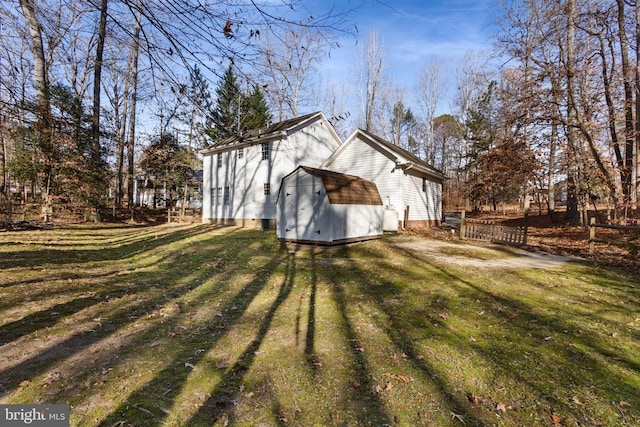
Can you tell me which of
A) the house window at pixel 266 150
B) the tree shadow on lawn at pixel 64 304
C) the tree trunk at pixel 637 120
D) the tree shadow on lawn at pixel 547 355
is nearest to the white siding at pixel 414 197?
the house window at pixel 266 150

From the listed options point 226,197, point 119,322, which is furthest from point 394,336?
point 226,197

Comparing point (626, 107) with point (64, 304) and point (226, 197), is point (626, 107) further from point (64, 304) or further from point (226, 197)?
point (226, 197)

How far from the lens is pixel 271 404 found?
113 inches

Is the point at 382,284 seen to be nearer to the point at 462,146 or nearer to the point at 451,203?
the point at 462,146

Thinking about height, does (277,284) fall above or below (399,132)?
below

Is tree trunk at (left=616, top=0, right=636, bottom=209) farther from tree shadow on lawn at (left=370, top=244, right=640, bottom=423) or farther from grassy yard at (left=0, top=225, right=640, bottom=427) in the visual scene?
tree shadow on lawn at (left=370, top=244, right=640, bottom=423)

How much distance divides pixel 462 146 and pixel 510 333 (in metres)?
39.3

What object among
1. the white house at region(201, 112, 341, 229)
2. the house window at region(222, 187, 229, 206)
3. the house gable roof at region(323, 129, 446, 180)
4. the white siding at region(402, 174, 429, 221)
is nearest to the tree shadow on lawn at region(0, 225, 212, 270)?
the white house at region(201, 112, 341, 229)

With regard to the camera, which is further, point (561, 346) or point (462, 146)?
point (462, 146)

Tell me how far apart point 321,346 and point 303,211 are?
877cm

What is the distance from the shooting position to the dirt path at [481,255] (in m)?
9.43

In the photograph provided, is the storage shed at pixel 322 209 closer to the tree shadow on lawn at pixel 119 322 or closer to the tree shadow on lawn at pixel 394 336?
the tree shadow on lawn at pixel 394 336

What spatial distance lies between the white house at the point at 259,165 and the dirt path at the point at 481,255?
29.9ft

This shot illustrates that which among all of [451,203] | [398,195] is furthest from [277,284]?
[451,203]
